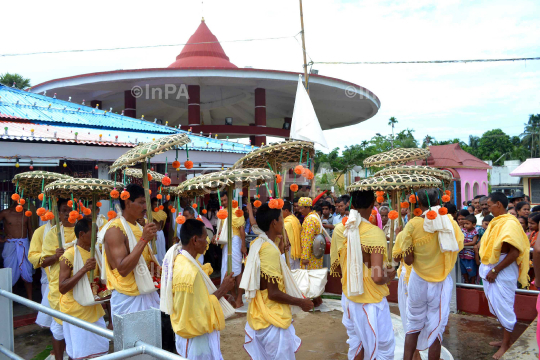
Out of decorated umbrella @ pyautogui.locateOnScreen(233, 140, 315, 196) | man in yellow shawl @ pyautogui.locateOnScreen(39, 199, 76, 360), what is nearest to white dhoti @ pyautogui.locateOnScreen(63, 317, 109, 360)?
man in yellow shawl @ pyautogui.locateOnScreen(39, 199, 76, 360)

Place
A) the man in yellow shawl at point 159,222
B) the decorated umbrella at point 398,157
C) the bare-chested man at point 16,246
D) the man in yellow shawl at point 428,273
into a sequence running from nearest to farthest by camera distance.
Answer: the man in yellow shawl at point 428,273 < the decorated umbrella at point 398,157 < the bare-chested man at point 16,246 < the man in yellow shawl at point 159,222

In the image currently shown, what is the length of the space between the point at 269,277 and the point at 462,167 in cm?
2678

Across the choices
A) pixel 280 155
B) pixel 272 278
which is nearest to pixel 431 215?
pixel 280 155

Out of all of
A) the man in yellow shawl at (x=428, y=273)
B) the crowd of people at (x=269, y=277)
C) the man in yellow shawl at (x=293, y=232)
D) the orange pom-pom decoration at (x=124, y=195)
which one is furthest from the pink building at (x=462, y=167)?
the orange pom-pom decoration at (x=124, y=195)

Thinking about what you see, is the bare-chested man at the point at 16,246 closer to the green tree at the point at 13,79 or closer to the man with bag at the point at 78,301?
the man with bag at the point at 78,301

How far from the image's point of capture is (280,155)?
4574 mm


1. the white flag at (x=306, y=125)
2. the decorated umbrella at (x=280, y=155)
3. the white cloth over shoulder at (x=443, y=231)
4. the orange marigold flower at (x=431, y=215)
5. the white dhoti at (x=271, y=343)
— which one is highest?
the white flag at (x=306, y=125)

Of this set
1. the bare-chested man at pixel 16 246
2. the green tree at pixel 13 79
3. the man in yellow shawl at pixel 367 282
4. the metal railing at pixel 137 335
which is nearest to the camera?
the metal railing at pixel 137 335

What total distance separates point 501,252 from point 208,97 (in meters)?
14.9

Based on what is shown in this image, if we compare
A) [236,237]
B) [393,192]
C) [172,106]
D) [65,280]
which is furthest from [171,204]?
[172,106]

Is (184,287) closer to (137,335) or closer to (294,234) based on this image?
(137,335)

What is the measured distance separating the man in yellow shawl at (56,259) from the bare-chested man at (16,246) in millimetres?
2881

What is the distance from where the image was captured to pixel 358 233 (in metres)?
3.99

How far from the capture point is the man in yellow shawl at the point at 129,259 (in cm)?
394
